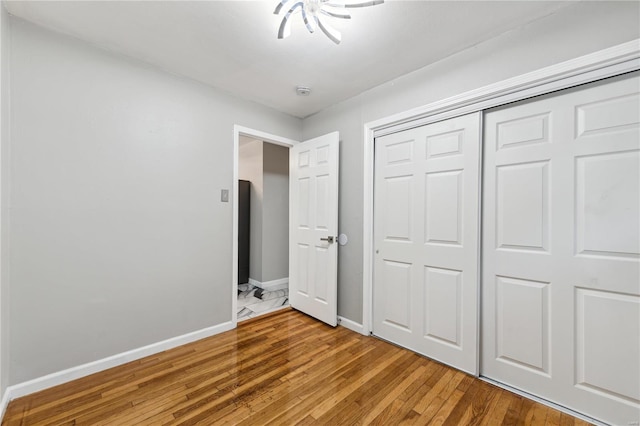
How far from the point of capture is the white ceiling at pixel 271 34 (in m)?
1.68

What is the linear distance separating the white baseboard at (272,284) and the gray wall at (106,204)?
58.0 inches

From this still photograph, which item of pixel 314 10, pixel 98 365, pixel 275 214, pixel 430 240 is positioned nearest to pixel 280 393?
pixel 98 365

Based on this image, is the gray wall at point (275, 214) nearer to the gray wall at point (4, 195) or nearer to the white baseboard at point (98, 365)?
the white baseboard at point (98, 365)

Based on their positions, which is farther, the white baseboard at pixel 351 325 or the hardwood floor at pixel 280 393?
the white baseboard at pixel 351 325

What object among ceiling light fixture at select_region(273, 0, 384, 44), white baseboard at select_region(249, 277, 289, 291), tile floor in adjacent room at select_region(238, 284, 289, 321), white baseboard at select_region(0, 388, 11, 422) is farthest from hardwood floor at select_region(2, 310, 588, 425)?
ceiling light fixture at select_region(273, 0, 384, 44)

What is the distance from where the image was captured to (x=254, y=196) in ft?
14.8

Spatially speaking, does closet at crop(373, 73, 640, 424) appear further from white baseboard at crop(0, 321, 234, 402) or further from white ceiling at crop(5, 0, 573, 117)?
white baseboard at crop(0, 321, 234, 402)

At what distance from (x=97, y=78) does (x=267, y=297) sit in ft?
10.1

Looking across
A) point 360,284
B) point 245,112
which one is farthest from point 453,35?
point 360,284

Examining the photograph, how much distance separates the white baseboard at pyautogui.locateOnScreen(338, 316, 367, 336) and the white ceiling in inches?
96.1

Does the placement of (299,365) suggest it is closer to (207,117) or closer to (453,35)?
(207,117)

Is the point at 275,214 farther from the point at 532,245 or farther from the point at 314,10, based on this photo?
the point at 532,245

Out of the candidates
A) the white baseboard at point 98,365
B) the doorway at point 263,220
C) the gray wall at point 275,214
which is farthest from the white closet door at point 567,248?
the gray wall at point 275,214

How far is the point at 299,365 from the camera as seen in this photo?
2172 mm
